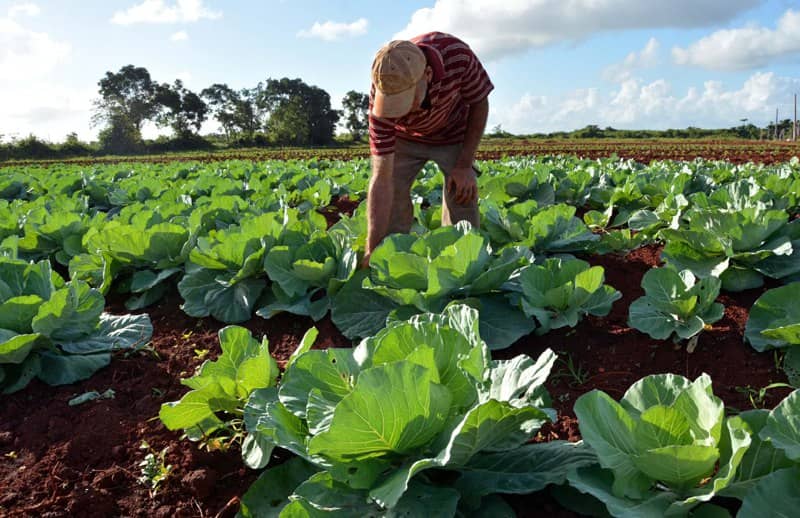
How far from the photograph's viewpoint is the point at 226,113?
222ft

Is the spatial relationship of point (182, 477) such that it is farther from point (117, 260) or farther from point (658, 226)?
point (658, 226)

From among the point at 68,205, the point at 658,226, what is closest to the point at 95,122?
the point at 68,205

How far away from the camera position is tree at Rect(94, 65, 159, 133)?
64.3 metres

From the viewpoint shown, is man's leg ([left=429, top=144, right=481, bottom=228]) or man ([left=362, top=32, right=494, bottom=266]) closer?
man ([left=362, top=32, right=494, bottom=266])

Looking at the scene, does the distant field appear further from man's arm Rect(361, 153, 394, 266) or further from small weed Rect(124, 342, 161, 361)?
small weed Rect(124, 342, 161, 361)

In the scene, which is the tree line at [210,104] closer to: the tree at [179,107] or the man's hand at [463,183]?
the tree at [179,107]

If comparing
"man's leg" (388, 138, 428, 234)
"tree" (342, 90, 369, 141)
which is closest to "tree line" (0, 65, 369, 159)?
"tree" (342, 90, 369, 141)

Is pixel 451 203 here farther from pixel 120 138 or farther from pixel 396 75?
pixel 120 138

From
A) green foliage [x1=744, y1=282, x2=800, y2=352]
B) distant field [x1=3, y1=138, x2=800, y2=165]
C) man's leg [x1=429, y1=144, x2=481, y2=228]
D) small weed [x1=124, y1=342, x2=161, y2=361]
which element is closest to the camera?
green foliage [x1=744, y1=282, x2=800, y2=352]

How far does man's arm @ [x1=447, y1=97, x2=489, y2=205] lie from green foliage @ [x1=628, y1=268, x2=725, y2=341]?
1.48m

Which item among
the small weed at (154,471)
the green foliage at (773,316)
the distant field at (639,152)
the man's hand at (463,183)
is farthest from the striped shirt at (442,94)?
the distant field at (639,152)

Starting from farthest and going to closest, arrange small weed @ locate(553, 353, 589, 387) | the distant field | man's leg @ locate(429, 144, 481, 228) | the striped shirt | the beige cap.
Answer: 1. the distant field
2. man's leg @ locate(429, 144, 481, 228)
3. the striped shirt
4. the beige cap
5. small weed @ locate(553, 353, 589, 387)

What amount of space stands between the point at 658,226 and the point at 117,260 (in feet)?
12.5

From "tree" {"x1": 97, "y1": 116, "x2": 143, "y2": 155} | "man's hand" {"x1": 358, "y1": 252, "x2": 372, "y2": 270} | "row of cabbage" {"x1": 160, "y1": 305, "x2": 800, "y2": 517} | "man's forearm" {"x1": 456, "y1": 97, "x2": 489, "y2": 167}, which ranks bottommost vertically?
"row of cabbage" {"x1": 160, "y1": 305, "x2": 800, "y2": 517}
